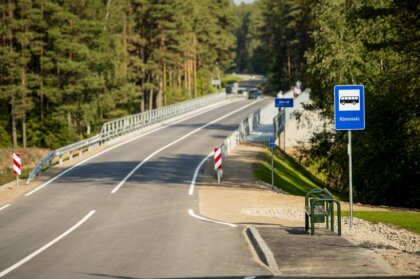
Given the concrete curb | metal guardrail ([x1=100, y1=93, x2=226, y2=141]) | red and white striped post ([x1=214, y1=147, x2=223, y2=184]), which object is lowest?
the concrete curb

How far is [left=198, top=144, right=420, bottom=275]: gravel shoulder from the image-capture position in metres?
13.9

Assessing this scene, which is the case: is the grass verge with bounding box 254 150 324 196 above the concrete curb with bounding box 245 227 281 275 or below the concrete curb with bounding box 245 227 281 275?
below

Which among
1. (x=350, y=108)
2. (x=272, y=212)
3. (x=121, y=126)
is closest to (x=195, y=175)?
(x=272, y=212)

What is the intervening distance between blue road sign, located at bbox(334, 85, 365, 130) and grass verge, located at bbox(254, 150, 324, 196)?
1456 cm

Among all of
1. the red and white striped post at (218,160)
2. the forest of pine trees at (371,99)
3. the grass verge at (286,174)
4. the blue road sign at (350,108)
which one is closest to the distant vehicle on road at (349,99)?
the blue road sign at (350,108)

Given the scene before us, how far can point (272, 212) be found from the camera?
70.8 feet

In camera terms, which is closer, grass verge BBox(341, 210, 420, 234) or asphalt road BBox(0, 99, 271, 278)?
asphalt road BBox(0, 99, 271, 278)

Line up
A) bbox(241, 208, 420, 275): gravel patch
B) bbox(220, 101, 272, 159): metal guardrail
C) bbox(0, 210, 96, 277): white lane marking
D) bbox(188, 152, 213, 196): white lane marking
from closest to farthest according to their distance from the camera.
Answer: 1. bbox(241, 208, 420, 275): gravel patch
2. bbox(0, 210, 96, 277): white lane marking
3. bbox(188, 152, 213, 196): white lane marking
4. bbox(220, 101, 272, 159): metal guardrail

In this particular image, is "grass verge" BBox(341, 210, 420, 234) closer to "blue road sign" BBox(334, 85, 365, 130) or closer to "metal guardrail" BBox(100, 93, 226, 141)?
"blue road sign" BBox(334, 85, 365, 130)

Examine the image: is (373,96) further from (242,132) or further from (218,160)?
(242,132)

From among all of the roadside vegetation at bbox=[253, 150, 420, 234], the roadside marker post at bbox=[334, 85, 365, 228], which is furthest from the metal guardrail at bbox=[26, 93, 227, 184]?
the roadside marker post at bbox=[334, 85, 365, 228]

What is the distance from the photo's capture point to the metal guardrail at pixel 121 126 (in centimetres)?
3541

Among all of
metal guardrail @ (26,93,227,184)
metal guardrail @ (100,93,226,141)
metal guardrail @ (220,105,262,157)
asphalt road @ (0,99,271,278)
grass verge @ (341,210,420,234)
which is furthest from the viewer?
metal guardrail @ (100,93,226,141)

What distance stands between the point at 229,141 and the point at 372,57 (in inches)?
362
